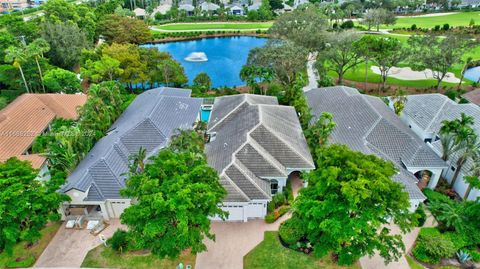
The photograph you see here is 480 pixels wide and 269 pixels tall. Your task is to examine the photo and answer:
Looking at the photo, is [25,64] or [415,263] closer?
[415,263]

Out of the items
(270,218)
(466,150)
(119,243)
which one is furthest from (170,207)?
(466,150)

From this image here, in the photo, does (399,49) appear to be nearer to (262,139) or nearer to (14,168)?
(262,139)

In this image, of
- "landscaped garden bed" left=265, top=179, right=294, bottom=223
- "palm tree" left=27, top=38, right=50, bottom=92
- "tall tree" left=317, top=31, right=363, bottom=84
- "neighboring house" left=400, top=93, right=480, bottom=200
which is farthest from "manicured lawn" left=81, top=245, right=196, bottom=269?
"tall tree" left=317, top=31, right=363, bottom=84

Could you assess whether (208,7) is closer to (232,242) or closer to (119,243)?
(232,242)

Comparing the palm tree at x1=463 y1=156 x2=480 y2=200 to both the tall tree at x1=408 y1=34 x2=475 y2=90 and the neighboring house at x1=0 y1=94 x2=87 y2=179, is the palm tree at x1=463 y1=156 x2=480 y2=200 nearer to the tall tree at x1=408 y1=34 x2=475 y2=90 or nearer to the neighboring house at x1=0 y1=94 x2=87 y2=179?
the tall tree at x1=408 y1=34 x2=475 y2=90

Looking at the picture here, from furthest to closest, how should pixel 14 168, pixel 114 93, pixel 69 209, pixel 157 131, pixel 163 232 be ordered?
pixel 114 93 < pixel 157 131 < pixel 69 209 < pixel 14 168 < pixel 163 232

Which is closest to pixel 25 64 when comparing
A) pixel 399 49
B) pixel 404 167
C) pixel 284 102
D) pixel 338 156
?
pixel 284 102

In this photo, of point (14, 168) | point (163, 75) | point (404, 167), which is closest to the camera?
point (14, 168)

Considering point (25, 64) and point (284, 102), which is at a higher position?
point (25, 64)
